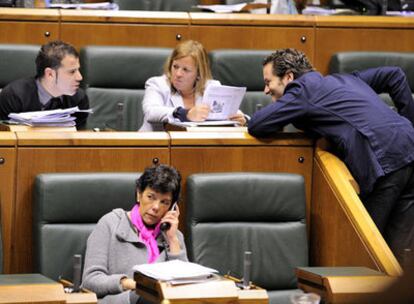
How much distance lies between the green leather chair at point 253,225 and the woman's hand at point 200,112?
0.35 m

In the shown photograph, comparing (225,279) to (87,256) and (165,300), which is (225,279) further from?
(87,256)

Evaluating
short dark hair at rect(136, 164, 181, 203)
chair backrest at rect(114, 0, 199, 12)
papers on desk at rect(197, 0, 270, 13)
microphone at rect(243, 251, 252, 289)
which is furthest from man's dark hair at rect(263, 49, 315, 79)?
chair backrest at rect(114, 0, 199, 12)

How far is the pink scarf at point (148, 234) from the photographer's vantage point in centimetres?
190

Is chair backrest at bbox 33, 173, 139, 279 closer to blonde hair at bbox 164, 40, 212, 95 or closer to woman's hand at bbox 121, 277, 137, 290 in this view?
woman's hand at bbox 121, 277, 137, 290

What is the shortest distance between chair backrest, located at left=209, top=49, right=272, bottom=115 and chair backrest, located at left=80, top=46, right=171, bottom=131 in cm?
19

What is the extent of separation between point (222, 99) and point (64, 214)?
704 mm

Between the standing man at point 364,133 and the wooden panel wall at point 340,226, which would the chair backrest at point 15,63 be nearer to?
the standing man at point 364,133

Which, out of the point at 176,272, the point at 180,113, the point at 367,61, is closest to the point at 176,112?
the point at 180,113

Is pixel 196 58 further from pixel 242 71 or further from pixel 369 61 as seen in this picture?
pixel 369 61

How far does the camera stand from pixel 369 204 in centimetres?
215

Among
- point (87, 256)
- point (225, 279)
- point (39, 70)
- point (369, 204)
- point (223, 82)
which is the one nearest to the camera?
point (225, 279)

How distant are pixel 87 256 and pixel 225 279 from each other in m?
0.35

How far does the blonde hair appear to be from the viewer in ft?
9.09

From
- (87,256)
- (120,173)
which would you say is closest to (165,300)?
(87,256)
